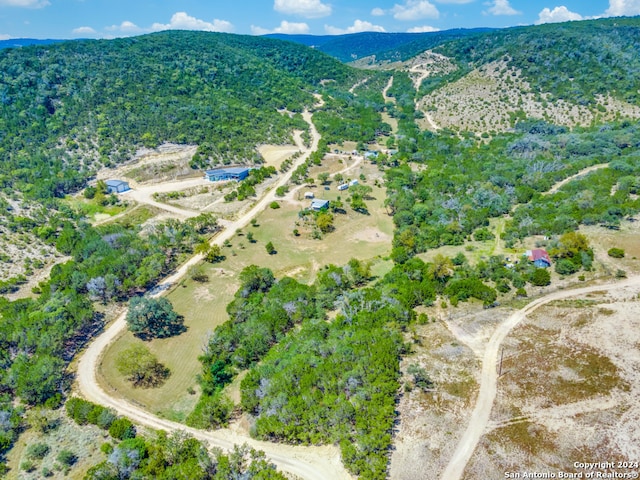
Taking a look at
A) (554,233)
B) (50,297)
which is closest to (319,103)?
(554,233)

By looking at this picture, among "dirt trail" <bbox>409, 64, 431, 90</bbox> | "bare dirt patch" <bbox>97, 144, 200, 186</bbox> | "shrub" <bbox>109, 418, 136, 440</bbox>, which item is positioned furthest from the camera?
"dirt trail" <bbox>409, 64, 431, 90</bbox>

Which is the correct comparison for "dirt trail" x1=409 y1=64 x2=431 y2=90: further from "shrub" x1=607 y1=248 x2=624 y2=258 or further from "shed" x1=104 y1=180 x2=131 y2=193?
"shrub" x1=607 y1=248 x2=624 y2=258

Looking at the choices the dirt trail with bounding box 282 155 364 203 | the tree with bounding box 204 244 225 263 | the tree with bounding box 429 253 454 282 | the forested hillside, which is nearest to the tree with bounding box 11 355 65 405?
the tree with bounding box 204 244 225 263

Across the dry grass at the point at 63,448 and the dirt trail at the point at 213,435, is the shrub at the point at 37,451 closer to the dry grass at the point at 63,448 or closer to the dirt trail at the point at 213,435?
the dry grass at the point at 63,448

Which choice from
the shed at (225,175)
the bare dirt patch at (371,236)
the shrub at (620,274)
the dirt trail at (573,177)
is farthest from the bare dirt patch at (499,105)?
the shrub at (620,274)

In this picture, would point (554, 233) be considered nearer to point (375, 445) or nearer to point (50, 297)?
point (375, 445)

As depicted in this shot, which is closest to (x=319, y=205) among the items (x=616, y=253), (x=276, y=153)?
(x=276, y=153)
